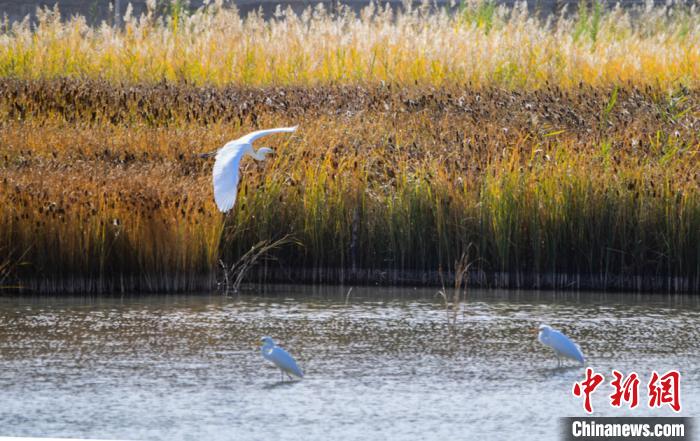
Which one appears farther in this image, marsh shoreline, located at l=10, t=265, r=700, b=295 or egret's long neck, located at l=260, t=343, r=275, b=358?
marsh shoreline, located at l=10, t=265, r=700, b=295

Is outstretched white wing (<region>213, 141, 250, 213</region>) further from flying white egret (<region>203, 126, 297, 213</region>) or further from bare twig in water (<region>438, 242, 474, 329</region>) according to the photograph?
bare twig in water (<region>438, 242, 474, 329</region>)

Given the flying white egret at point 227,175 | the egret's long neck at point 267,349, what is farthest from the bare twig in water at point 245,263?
the egret's long neck at point 267,349

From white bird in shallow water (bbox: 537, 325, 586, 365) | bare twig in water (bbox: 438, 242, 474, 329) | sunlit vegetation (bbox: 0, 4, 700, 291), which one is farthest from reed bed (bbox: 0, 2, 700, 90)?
white bird in shallow water (bbox: 537, 325, 586, 365)

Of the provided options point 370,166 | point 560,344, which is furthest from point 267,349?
point 370,166

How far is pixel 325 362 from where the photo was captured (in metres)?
6.82

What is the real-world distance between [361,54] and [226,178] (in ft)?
25.9

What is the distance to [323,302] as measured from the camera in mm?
8727

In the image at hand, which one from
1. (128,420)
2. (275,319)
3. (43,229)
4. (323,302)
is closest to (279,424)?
(128,420)

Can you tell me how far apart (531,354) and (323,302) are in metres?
2.01

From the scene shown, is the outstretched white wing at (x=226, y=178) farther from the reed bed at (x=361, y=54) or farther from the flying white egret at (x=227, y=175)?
the reed bed at (x=361, y=54)

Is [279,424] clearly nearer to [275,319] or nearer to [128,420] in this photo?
[128,420]

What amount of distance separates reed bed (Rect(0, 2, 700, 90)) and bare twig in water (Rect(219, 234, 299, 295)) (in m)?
5.27

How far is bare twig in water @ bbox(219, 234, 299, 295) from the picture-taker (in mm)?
9172

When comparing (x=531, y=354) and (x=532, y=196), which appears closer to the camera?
(x=531, y=354)
